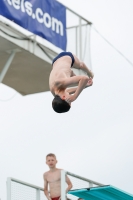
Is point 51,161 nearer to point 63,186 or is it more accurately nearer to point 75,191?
point 63,186

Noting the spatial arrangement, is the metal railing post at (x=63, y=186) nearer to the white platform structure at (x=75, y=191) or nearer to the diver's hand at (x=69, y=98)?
the white platform structure at (x=75, y=191)

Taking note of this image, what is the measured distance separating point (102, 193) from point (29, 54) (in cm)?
519

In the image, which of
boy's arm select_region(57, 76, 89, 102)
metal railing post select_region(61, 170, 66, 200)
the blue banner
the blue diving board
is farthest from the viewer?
the blue banner

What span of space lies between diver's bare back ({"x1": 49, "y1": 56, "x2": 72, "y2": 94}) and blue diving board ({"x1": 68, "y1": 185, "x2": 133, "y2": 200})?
180 inches

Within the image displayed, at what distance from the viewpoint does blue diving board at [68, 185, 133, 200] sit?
3578cm

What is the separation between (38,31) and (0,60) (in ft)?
3.94

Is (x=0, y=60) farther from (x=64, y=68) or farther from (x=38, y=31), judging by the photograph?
(x=64, y=68)

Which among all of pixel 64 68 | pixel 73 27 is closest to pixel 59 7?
pixel 73 27

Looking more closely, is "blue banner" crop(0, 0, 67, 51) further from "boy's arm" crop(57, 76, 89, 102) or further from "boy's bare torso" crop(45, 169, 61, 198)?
"boy's arm" crop(57, 76, 89, 102)

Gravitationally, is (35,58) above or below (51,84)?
above

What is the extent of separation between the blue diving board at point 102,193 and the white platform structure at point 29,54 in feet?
15.9

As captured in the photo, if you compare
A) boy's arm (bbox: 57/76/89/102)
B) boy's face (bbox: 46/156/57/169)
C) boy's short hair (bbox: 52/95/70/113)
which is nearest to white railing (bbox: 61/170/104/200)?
boy's face (bbox: 46/156/57/169)

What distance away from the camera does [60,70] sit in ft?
104

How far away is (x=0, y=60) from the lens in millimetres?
40188
